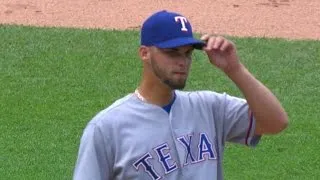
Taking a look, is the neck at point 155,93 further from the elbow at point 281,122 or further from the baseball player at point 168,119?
the elbow at point 281,122

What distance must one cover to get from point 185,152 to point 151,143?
0.13 metres

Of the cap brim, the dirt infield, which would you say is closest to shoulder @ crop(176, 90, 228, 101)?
the cap brim

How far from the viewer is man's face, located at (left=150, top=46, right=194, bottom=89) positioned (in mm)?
3738

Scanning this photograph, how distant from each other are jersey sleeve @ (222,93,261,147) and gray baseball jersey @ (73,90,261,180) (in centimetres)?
7

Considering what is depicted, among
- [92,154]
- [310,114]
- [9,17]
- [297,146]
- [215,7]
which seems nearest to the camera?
[92,154]

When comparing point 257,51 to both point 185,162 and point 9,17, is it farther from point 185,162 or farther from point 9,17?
point 185,162

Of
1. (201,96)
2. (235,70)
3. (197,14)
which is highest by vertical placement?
(235,70)

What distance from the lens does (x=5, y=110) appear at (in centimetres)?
971

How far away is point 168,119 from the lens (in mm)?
3861

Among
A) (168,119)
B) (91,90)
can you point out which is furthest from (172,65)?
(91,90)

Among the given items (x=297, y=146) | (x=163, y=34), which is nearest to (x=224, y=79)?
(x=297, y=146)

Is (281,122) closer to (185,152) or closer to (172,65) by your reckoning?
(185,152)

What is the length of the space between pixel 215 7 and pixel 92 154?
1049 centimetres

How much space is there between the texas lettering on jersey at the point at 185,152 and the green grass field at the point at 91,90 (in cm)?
419
